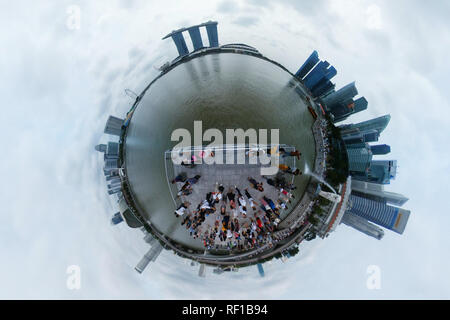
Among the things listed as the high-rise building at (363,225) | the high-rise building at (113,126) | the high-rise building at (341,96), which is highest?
the high-rise building at (341,96)

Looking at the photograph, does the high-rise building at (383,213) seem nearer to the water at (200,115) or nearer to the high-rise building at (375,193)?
the high-rise building at (375,193)

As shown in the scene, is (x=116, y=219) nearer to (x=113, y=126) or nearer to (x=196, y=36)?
(x=113, y=126)

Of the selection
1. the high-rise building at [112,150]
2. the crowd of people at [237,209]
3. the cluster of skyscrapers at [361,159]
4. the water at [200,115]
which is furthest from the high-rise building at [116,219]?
the cluster of skyscrapers at [361,159]

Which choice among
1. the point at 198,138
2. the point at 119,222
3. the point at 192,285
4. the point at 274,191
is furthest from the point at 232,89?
the point at 192,285

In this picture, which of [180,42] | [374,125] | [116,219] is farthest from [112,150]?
[374,125]

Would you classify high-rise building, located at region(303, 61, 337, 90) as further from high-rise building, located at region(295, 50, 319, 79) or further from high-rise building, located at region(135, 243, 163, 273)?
high-rise building, located at region(135, 243, 163, 273)

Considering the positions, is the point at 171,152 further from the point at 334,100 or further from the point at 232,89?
the point at 334,100
